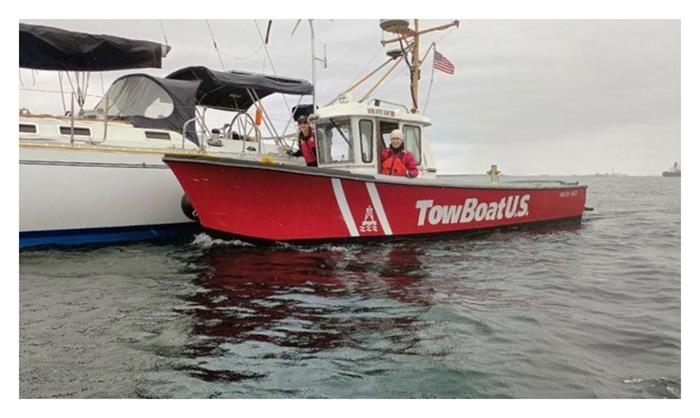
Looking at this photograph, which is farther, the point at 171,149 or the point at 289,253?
the point at 171,149

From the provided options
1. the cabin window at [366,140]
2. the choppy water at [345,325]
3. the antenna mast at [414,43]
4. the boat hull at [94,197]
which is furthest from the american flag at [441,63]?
the boat hull at [94,197]

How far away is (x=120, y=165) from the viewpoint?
320 inches

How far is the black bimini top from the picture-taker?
994 cm

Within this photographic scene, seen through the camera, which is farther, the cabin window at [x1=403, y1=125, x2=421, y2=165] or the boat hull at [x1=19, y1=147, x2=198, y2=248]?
the cabin window at [x1=403, y1=125, x2=421, y2=165]

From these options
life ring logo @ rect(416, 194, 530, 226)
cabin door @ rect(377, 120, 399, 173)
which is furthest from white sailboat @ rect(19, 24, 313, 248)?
life ring logo @ rect(416, 194, 530, 226)

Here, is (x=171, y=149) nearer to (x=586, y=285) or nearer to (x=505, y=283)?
(x=505, y=283)

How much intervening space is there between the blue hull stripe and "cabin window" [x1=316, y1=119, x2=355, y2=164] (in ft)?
8.77

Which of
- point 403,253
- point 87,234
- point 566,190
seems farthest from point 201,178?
point 566,190

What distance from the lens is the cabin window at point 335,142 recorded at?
8.87 meters

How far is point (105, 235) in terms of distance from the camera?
8.22 m

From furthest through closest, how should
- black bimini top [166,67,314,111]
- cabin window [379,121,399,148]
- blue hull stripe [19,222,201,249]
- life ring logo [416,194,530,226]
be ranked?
black bimini top [166,67,314,111]
cabin window [379,121,399,148]
life ring logo [416,194,530,226]
blue hull stripe [19,222,201,249]

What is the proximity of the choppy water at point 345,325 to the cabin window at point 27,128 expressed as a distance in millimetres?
1882

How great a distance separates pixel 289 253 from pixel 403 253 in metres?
1.66

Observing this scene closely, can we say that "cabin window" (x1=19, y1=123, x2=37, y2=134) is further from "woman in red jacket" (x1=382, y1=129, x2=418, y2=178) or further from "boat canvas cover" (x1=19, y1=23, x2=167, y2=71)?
"woman in red jacket" (x1=382, y1=129, x2=418, y2=178)
